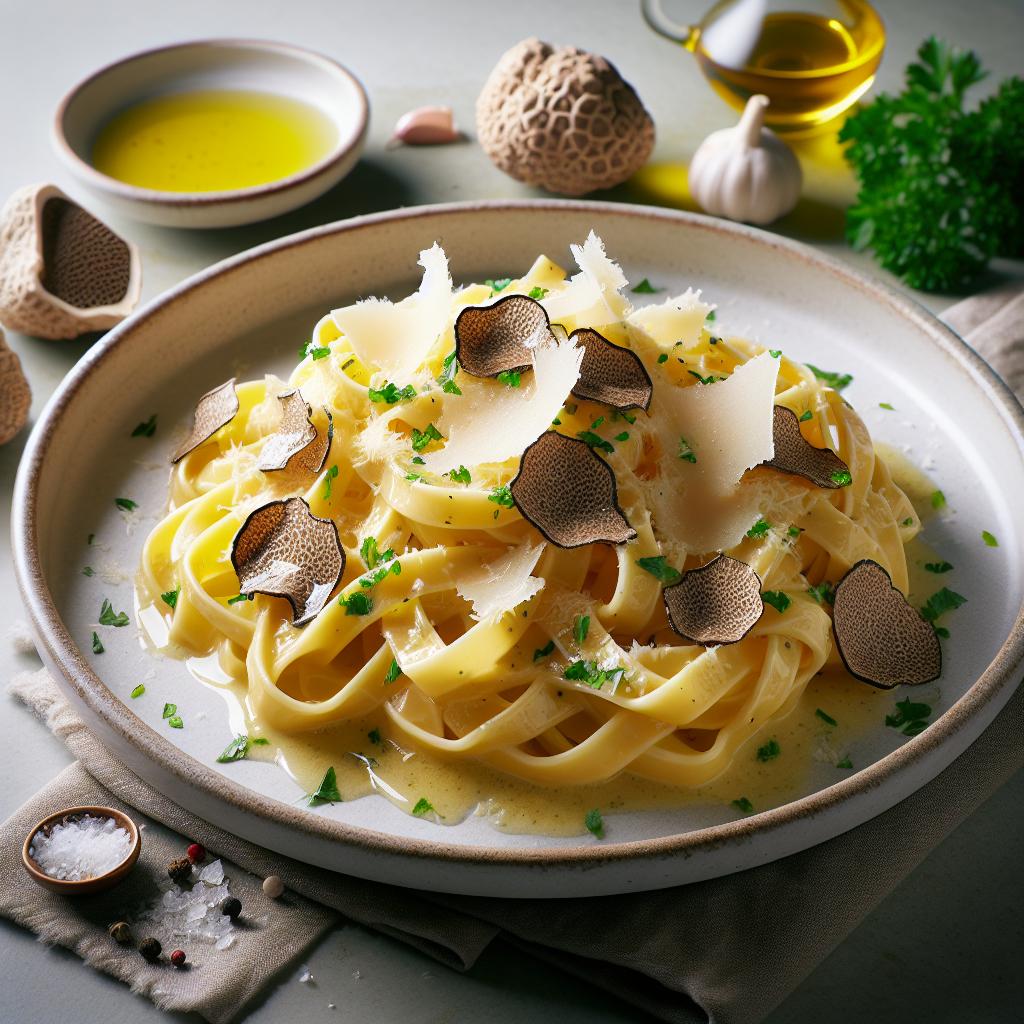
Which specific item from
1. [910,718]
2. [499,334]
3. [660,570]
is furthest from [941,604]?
[499,334]

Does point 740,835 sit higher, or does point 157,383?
point 740,835

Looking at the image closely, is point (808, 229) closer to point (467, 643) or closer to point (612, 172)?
point (612, 172)

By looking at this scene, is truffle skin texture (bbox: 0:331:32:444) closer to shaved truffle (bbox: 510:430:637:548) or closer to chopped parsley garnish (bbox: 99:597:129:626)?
chopped parsley garnish (bbox: 99:597:129:626)

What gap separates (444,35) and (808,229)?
306 cm

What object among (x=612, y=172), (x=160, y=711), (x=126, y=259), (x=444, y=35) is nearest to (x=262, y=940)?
(x=160, y=711)

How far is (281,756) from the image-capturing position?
12.3ft

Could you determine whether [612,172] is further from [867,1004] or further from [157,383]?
[867,1004]

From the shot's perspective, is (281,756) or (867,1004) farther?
(281,756)

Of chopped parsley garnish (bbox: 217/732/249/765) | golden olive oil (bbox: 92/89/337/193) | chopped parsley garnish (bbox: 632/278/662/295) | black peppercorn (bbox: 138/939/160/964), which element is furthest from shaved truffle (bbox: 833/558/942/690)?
golden olive oil (bbox: 92/89/337/193)

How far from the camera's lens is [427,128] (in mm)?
7109

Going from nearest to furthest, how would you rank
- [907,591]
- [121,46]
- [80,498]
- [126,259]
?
1. [907,591]
2. [80,498]
3. [126,259]
4. [121,46]

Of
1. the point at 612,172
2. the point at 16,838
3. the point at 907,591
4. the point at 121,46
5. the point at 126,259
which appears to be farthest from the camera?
the point at 121,46

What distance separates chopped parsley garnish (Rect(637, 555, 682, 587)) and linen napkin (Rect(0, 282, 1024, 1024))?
863mm

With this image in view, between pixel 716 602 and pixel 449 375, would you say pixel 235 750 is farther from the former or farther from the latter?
pixel 716 602
